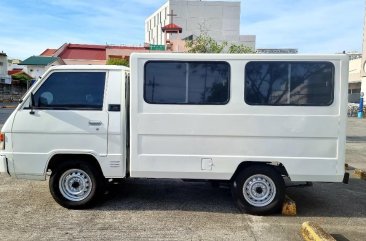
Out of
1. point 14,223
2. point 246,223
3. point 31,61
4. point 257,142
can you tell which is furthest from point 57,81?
point 31,61

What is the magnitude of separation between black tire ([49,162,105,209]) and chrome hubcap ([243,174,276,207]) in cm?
225

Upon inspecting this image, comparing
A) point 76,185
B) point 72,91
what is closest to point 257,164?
point 76,185

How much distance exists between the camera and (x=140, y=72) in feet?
18.2

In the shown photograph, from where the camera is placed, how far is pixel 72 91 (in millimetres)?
5762

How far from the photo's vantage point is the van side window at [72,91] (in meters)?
5.70

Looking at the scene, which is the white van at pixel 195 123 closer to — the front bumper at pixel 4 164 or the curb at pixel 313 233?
the front bumper at pixel 4 164

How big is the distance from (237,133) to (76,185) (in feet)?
8.55

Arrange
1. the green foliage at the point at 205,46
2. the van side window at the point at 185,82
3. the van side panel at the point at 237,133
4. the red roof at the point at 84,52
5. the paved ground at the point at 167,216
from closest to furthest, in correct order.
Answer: the paved ground at the point at 167,216
the van side panel at the point at 237,133
the van side window at the point at 185,82
the green foliage at the point at 205,46
the red roof at the point at 84,52

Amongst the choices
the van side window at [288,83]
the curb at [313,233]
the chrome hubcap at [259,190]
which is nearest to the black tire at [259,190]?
the chrome hubcap at [259,190]

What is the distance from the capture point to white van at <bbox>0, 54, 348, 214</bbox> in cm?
549

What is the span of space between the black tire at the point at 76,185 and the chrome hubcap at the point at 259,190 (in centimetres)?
225

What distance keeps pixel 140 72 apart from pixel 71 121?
1.27 meters

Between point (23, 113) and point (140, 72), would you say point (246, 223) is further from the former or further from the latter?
point (23, 113)

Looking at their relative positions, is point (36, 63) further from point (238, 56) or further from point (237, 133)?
point (237, 133)
